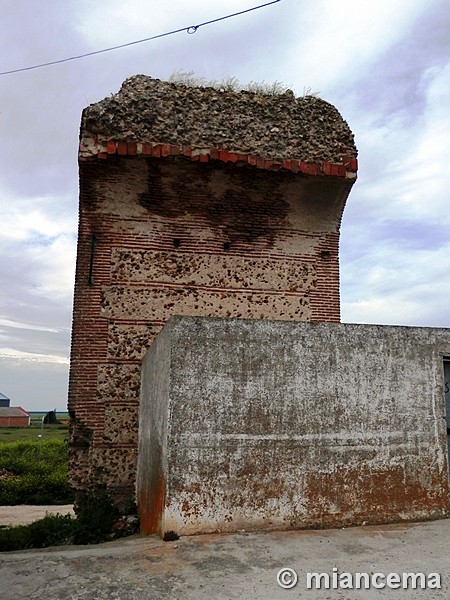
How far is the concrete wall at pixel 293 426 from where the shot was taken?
15.3ft

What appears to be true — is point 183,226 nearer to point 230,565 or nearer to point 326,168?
point 326,168

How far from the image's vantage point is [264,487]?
4.79 m

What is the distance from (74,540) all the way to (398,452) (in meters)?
3.87

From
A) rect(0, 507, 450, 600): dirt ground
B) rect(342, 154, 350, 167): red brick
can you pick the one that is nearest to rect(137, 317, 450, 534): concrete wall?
rect(0, 507, 450, 600): dirt ground

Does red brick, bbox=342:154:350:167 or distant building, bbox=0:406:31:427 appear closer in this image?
red brick, bbox=342:154:350:167

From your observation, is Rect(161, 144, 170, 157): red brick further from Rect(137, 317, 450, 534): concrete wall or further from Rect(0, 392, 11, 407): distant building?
Rect(0, 392, 11, 407): distant building

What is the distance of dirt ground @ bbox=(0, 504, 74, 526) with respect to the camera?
10289mm

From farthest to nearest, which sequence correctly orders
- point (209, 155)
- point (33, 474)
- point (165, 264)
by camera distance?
point (33, 474)
point (165, 264)
point (209, 155)

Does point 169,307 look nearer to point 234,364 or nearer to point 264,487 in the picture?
point 234,364

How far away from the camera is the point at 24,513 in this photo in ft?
38.4

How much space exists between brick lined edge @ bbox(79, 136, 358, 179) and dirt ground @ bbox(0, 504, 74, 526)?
6982 millimetres

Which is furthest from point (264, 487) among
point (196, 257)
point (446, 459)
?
point (196, 257)

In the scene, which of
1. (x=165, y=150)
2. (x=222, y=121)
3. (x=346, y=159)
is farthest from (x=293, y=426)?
(x=222, y=121)

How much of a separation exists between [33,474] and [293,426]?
1483 cm
